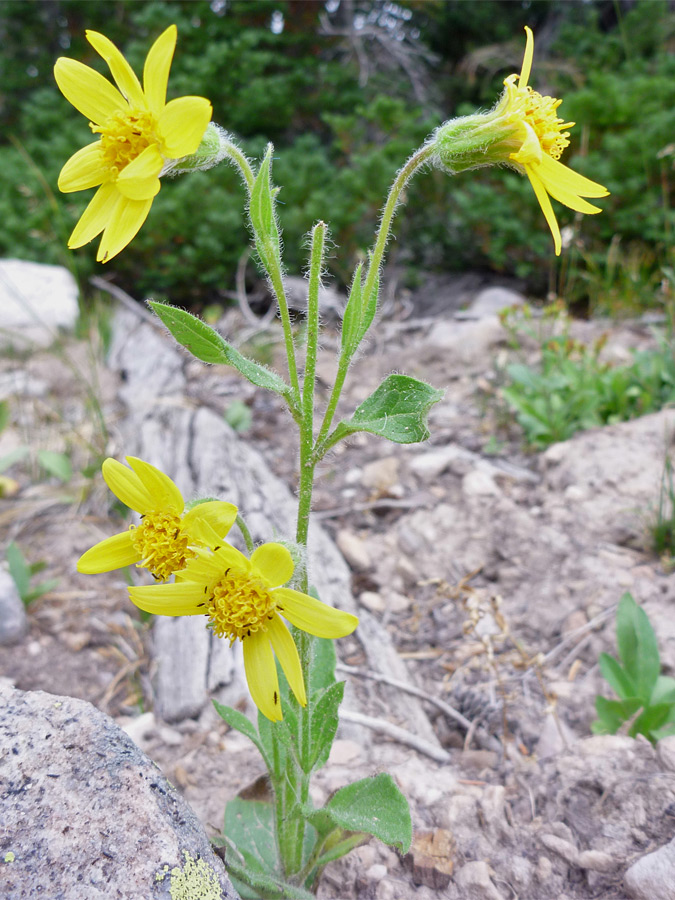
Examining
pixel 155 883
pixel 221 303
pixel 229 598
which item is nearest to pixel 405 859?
pixel 155 883

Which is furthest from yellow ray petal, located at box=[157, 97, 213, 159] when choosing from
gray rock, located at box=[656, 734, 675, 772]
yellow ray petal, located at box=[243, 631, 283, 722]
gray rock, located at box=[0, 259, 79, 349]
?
gray rock, located at box=[0, 259, 79, 349]

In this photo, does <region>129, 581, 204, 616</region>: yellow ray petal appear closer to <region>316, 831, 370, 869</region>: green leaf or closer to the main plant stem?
the main plant stem

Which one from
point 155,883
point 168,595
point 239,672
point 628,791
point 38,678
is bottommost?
point 38,678

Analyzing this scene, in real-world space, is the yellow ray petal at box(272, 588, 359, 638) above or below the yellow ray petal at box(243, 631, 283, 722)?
above

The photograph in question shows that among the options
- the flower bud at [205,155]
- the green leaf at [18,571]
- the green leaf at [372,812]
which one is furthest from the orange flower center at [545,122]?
the green leaf at [18,571]

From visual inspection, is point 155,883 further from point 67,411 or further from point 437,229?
point 437,229

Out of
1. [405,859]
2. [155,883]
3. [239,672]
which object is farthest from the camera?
[239,672]

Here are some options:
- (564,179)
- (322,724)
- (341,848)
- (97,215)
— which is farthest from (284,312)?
(341,848)
